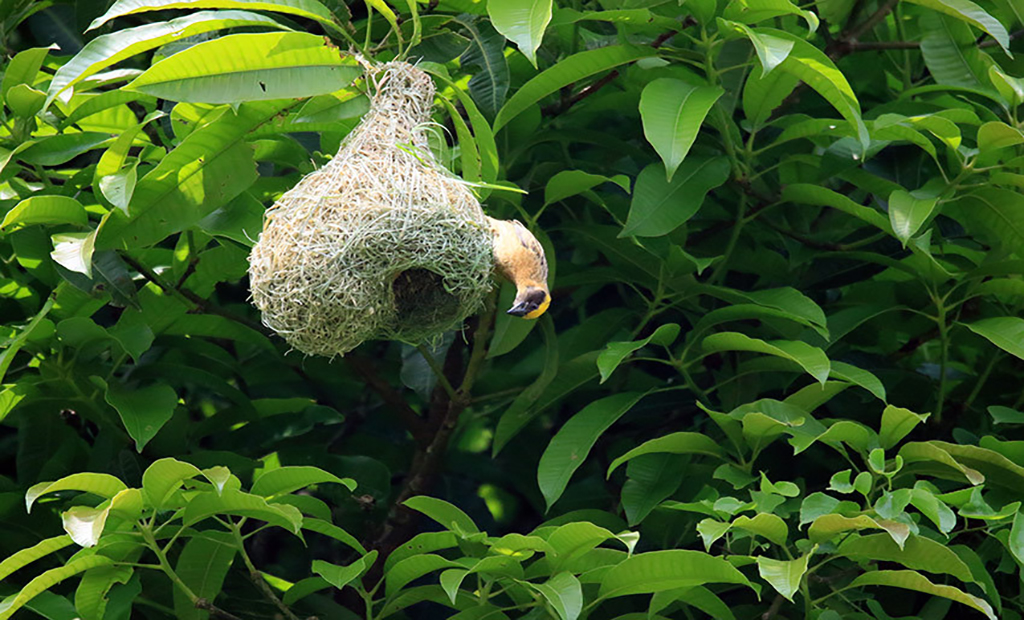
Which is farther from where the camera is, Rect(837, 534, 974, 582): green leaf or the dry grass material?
Rect(837, 534, 974, 582): green leaf

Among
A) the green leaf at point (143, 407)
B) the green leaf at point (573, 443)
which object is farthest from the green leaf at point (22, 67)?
the green leaf at point (573, 443)

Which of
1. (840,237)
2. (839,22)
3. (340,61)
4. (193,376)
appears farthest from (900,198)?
(193,376)

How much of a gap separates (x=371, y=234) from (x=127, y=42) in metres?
0.52

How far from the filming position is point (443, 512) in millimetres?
2264

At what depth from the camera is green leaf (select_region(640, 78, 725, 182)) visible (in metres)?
2.14

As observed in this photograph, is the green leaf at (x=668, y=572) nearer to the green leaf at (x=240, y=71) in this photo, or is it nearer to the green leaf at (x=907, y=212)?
the green leaf at (x=907, y=212)

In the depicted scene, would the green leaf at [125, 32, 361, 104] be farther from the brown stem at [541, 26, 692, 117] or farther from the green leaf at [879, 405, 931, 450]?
the green leaf at [879, 405, 931, 450]

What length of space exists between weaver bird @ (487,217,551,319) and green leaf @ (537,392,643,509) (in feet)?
1.55

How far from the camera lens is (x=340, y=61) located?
6.75 feet

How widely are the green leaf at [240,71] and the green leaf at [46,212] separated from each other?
388 mm

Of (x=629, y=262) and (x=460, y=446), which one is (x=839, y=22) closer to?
(x=629, y=262)

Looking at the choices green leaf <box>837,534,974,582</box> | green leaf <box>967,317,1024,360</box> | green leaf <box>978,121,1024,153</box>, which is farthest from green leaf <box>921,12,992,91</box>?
green leaf <box>837,534,974,582</box>

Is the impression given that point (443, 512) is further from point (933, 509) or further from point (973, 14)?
point (973, 14)

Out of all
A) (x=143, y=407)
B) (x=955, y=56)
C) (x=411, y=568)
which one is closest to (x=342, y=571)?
(x=411, y=568)
